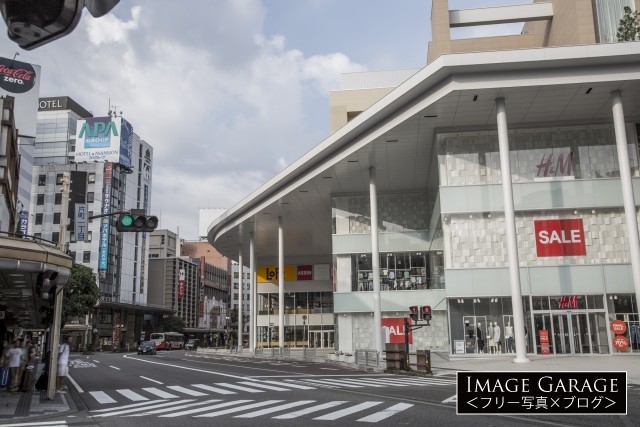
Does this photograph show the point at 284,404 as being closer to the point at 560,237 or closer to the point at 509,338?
the point at 509,338

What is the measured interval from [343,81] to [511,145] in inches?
1176

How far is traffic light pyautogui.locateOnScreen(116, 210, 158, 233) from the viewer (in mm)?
12969

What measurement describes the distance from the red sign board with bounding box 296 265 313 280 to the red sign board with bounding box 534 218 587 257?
41.2 meters

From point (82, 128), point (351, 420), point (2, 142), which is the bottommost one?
point (351, 420)

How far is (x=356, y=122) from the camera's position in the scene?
32.1m

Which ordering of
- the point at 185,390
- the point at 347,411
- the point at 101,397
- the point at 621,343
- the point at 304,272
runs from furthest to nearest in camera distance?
the point at 304,272
the point at 621,343
the point at 185,390
the point at 101,397
the point at 347,411

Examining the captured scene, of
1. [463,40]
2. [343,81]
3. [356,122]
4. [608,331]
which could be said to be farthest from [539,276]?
[343,81]

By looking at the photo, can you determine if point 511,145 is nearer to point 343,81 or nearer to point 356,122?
point 356,122

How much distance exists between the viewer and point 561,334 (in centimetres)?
2872

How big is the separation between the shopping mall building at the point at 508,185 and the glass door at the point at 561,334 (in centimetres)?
10

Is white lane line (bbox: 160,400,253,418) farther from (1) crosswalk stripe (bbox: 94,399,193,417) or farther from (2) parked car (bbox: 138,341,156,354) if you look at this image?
(2) parked car (bbox: 138,341,156,354)

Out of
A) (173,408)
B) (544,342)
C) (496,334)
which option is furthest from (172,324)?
(173,408)

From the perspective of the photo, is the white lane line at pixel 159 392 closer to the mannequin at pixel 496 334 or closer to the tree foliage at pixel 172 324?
the mannequin at pixel 496 334

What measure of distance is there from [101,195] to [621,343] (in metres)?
78.1
